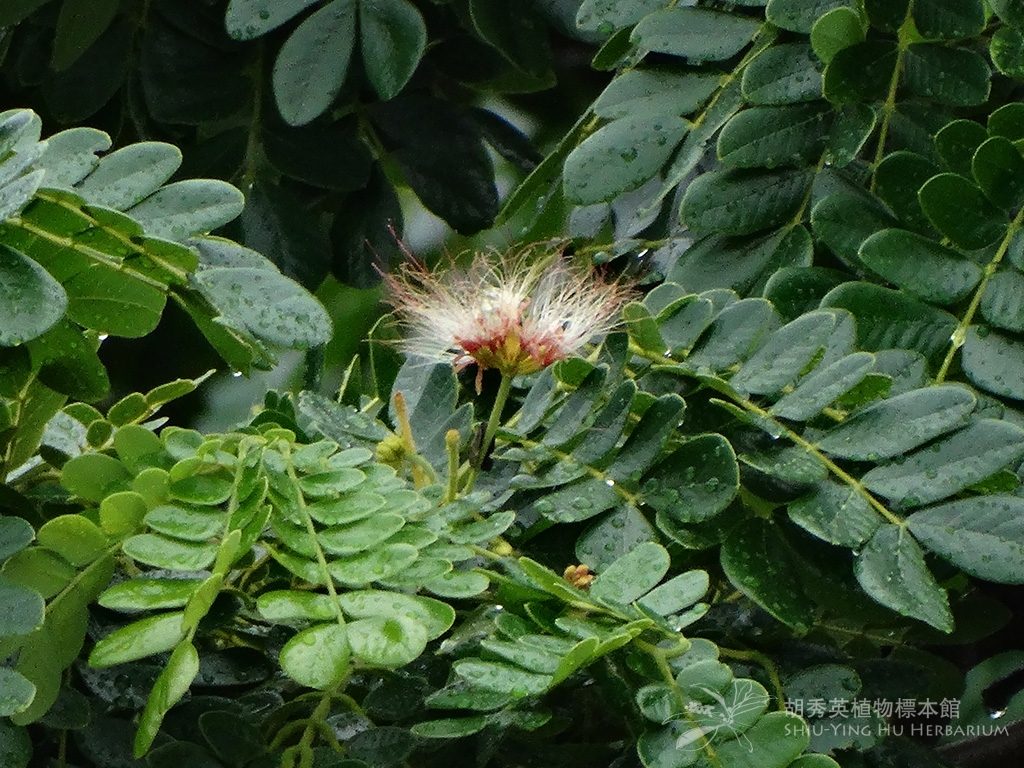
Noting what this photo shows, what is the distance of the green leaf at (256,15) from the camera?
827 millimetres

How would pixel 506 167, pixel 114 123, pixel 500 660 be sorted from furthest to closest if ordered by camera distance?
1. pixel 506 167
2. pixel 114 123
3. pixel 500 660

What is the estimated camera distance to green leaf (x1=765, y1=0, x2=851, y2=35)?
69 cm

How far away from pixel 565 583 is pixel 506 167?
3.21 feet

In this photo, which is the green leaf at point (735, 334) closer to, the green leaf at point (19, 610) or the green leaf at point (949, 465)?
the green leaf at point (949, 465)

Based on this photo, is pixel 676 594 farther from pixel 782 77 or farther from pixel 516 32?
pixel 516 32

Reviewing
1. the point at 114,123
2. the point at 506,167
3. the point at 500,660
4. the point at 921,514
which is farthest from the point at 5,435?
the point at 506,167

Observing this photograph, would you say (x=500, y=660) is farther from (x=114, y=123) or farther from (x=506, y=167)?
(x=506, y=167)

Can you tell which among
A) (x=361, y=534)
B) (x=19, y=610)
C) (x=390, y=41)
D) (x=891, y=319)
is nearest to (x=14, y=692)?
(x=19, y=610)

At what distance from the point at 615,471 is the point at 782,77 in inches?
11.1

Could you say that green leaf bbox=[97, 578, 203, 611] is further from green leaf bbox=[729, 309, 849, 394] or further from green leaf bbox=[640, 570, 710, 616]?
green leaf bbox=[729, 309, 849, 394]

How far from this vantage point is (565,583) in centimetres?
46

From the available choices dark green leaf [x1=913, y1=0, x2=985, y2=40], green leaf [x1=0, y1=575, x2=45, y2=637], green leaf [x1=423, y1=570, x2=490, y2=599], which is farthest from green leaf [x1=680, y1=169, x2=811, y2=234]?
green leaf [x1=0, y1=575, x2=45, y2=637]

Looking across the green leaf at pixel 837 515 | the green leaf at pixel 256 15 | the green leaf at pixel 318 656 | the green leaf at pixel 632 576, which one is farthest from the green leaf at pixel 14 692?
the green leaf at pixel 256 15

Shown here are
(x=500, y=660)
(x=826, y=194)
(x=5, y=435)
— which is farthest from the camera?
(x=826, y=194)
